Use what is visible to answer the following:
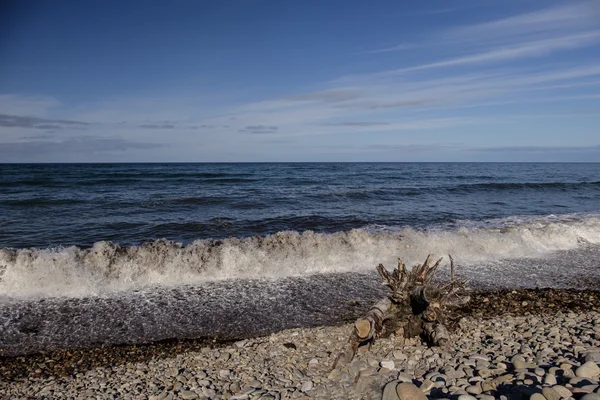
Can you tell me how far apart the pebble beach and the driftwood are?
0.19 m

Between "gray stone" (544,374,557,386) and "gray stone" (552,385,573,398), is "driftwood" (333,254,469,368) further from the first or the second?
"gray stone" (552,385,573,398)

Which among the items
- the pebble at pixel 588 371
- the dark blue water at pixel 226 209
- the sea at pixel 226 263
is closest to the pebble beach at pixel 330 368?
the pebble at pixel 588 371

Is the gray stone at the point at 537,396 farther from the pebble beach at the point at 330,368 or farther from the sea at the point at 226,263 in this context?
the sea at the point at 226,263

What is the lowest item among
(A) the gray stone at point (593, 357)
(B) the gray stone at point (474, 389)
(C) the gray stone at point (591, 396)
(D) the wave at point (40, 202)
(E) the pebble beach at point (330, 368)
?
(E) the pebble beach at point (330, 368)

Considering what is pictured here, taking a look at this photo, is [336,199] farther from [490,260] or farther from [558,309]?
[558,309]

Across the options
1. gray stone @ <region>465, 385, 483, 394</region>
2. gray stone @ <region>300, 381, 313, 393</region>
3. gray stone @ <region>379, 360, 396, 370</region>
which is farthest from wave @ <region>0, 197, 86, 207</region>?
gray stone @ <region>465, 385, 483, 394</region>

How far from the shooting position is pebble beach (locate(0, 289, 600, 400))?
394 cm

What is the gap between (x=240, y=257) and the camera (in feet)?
31.2

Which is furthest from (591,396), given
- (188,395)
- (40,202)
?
(40,202)

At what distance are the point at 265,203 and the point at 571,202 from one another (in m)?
19.0

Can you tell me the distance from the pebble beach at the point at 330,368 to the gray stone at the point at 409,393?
10 mm

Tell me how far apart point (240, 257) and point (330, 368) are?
5.19m

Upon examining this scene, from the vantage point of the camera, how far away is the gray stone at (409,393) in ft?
11.9

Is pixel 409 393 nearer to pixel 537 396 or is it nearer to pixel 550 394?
pixel 537 396
